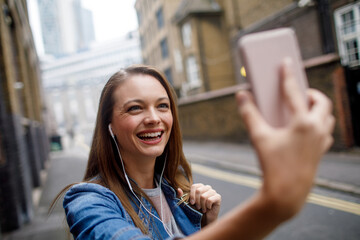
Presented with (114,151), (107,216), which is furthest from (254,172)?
(107,216)

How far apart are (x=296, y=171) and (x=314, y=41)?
545 inches

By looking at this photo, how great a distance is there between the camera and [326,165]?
23.1 feet

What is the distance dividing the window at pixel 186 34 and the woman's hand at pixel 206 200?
70.9 feet

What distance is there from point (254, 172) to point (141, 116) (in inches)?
265

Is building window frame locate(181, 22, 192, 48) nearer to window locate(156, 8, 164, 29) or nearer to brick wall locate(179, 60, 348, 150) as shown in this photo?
brick wall locate(179, 60, 348, 150)

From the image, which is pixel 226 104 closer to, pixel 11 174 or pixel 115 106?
pixel 11 174

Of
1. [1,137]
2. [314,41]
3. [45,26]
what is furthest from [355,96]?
[1,137]

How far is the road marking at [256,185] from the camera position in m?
4.35

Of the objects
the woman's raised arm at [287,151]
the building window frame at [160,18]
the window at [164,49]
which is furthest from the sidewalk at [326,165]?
the building window frame at [160,18]

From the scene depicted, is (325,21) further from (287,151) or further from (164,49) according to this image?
(164,49)

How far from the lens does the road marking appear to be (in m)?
4.35

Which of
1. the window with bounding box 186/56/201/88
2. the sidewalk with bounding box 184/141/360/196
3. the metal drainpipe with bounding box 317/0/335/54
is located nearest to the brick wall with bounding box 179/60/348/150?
the sidewalk with bounding box 184/141/360/196

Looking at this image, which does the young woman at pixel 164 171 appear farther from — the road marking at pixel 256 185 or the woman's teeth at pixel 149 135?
the road marking at pixel 256 185

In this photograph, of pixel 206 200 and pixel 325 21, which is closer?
pixel 206 200
